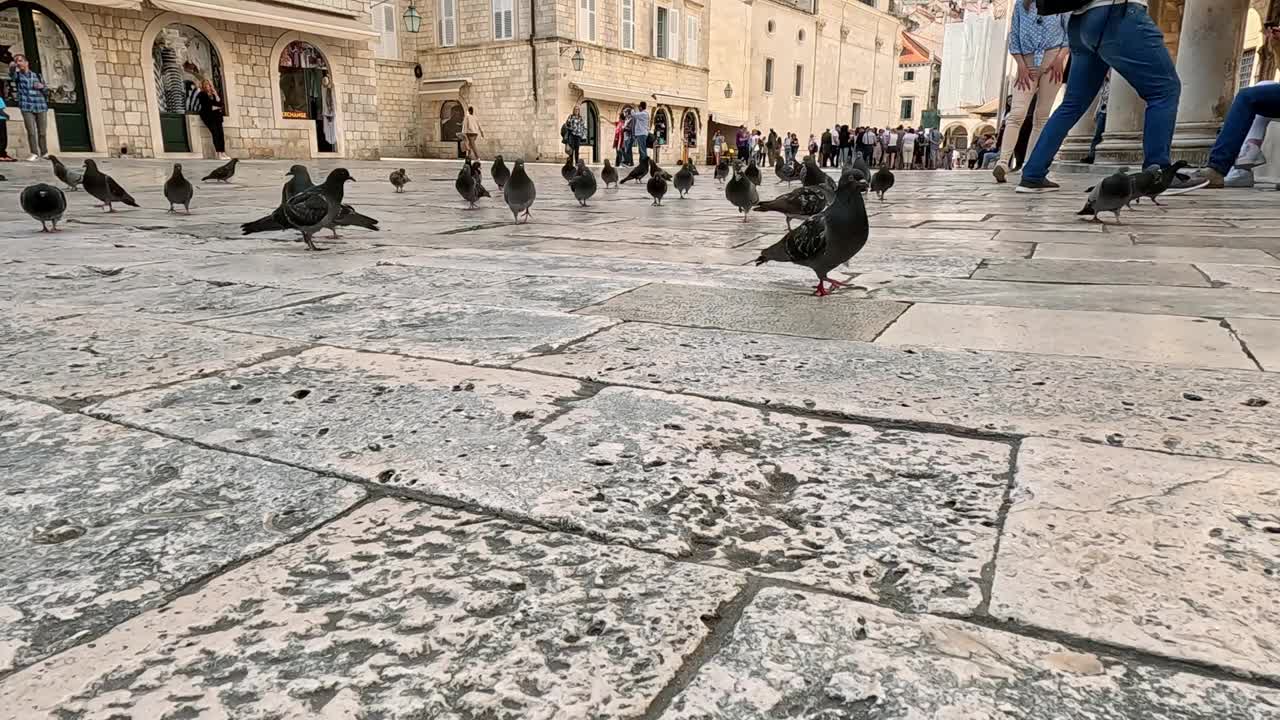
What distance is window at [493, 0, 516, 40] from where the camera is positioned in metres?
27.4

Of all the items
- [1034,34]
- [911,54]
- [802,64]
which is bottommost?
[1034,34]

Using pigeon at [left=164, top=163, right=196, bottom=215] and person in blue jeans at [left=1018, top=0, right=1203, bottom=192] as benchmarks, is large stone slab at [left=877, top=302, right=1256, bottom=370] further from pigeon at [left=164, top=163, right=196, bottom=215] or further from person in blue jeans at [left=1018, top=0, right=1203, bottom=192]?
pigeon at [left=164, top=163, right=196, bottom=215]

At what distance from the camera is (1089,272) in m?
3.75

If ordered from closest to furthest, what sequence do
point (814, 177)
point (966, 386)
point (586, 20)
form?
point (966, 386)
point (814, 177)
point (586, 20)

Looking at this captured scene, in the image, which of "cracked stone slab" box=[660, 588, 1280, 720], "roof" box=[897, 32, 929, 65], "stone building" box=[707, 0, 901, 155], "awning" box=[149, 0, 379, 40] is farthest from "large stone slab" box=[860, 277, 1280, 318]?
"roof" box=[897, 32, 929, 65]

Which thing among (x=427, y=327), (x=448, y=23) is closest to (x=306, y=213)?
(x=427, y=327)

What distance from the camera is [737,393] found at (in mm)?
1924

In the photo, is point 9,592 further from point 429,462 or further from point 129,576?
point 429,462

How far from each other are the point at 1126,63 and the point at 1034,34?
4334 mm

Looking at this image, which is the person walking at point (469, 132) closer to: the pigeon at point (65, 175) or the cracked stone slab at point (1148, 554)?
the pigeon at point (65, 175)

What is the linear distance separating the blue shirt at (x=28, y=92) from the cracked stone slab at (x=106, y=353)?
15.3 m

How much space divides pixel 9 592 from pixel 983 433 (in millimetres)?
1613

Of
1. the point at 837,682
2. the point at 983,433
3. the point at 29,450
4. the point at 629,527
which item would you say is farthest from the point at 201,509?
the point at 983,433

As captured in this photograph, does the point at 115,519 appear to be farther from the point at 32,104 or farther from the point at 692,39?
the point at 692,39
